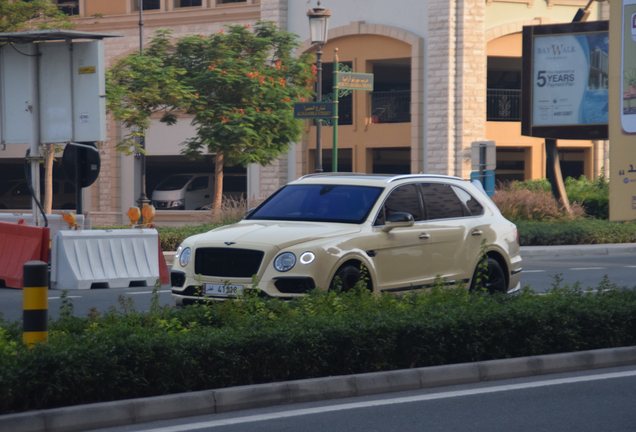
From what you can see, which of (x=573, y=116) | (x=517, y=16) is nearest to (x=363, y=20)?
(x=517, y=16)

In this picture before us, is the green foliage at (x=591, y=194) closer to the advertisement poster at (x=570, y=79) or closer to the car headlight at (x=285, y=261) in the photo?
the advertisement poster at (x=570, y=79)

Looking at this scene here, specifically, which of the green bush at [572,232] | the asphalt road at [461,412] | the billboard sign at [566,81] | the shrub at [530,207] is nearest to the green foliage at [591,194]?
the shrub at [530,207]

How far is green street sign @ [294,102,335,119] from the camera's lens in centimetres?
2073

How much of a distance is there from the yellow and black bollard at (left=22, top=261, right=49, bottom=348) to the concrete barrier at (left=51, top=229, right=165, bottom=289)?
7.35 meters

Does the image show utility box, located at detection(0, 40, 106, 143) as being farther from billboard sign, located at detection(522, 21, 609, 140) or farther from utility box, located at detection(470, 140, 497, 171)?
billboard sign, located at detection(522, 21, 609, 140)

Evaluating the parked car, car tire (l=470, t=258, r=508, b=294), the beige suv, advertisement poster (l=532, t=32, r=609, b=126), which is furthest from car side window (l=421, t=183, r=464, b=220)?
the parked car

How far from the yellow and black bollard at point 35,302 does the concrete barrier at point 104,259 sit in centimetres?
735

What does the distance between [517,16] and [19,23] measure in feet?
55.0

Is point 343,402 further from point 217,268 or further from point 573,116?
point 573,116

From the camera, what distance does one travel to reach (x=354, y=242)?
31.4 ft

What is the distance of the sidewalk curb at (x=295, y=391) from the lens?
5.64 metres

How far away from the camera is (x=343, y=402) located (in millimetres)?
6512

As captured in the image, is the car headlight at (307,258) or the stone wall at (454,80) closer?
the car headlight at (307,258)

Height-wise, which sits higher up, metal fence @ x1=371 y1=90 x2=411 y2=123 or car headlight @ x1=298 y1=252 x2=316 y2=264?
Result: metal fence @ x1=371 y1=90 x2=411 y2=123
